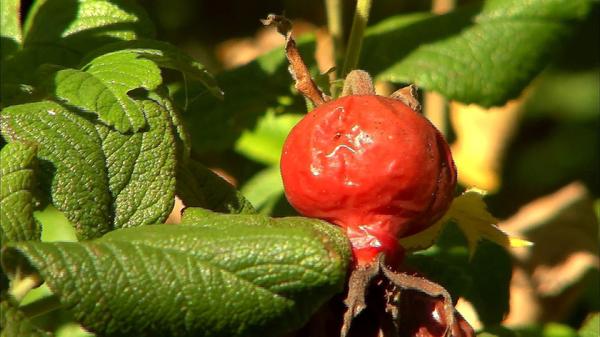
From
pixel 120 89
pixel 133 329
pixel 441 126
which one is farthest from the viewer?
pixel 441 126

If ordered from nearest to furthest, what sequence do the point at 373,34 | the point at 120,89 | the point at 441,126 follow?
the point at 120,89 → the point at 373,34 → the point at 441,126

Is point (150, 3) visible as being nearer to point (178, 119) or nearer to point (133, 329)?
point (178, 119)

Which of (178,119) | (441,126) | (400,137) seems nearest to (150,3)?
(441,126)

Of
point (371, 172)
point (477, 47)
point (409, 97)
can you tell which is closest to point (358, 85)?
point (409, 97)

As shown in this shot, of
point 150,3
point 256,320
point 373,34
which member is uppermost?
point 256,320

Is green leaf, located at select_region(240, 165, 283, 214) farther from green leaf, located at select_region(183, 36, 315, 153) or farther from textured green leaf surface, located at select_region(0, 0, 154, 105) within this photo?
textured green leaf surface, located at select_region(0, 0, 154, 105)

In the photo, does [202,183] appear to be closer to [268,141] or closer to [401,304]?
[401,304]
